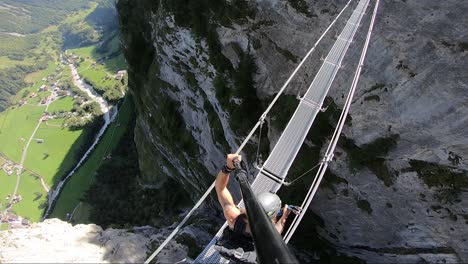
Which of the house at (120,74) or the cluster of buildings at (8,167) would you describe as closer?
the cluster of buildings at (8,167)

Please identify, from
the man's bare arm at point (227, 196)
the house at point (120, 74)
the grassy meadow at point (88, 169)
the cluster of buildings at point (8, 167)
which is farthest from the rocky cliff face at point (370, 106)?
the house at point (120, 74)

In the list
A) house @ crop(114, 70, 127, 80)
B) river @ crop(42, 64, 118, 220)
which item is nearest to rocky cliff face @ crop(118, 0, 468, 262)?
river @ crop(42, 64, 118, 220)

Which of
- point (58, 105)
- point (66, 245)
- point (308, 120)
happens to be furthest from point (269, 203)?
point (58, 105)

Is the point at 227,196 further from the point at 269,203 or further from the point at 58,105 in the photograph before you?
the point at 58,105

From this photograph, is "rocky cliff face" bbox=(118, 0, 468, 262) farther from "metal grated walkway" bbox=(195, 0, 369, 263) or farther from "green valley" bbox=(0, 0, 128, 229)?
"green valley" bbox=(0, 0, 128, 229)

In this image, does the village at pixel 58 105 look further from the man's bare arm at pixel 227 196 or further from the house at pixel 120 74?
the man's bare arm at pixel 227 196
